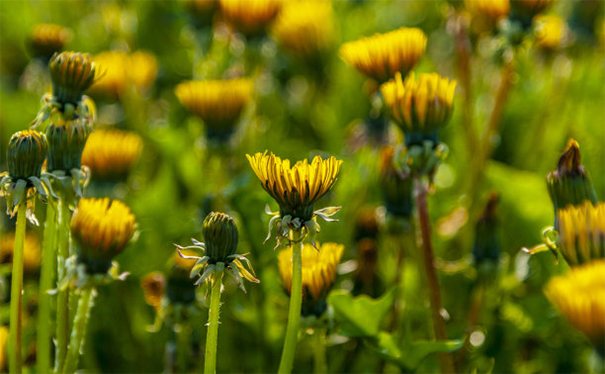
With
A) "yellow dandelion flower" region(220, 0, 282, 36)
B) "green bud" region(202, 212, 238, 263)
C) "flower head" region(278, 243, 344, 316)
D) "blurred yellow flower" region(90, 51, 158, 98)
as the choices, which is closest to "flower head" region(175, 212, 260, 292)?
"green bud" region(202, 212, 238, 263)

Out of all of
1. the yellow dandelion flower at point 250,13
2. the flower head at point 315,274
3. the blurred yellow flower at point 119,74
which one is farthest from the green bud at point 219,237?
the blurred yellow flower at point 119,74

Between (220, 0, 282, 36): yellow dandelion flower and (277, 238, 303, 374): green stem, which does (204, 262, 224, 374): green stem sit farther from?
(220, 0, 282, 36): yellow dandelion flower

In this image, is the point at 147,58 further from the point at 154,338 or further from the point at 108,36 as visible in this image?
the point at 154,338

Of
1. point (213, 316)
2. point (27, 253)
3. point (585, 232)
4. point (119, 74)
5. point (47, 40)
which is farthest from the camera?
point (119, 74)

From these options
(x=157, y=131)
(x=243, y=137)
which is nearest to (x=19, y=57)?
(x=157, y=131)

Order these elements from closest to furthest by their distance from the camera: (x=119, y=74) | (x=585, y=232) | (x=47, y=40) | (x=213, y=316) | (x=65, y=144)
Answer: (x=585, y=232)
(x=213, y=316)
(x=65, y=144)
(x=47, y=40)
(x=119, y=74)

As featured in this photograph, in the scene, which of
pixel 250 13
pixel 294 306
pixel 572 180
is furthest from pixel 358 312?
pixel 250 13

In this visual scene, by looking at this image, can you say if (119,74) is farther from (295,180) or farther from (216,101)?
(295,180)
